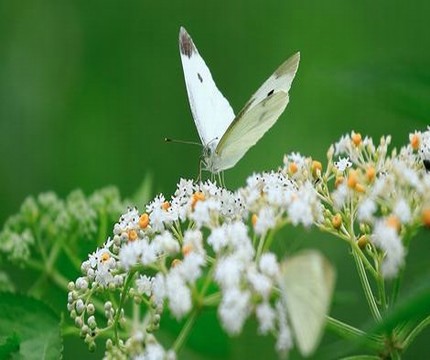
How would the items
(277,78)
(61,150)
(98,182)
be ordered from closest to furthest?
(277,78)
(98,182)
(61,150)

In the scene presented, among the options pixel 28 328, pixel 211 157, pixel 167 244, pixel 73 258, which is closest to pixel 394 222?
pixel 167 244

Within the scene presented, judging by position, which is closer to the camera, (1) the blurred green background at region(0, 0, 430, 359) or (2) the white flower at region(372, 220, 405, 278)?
(2) the white flower at region(372, 220, 405, 278)

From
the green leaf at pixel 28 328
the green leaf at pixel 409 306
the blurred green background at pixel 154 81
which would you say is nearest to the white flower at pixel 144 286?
the green leaf at pixel 28 328

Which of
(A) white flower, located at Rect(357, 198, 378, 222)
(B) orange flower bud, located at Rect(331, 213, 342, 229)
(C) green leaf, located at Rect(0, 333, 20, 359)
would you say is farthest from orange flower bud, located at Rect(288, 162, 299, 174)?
(C) green leaf, located at Rect(0, 333, 20, 359)

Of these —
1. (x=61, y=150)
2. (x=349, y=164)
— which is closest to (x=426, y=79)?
(x=349, y=164)

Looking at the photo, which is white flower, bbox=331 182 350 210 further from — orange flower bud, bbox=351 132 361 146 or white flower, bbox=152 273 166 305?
white flower, bbox=152 273 166 305

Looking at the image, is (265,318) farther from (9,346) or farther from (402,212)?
(9,346)

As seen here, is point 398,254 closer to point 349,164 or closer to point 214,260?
point 214,260
